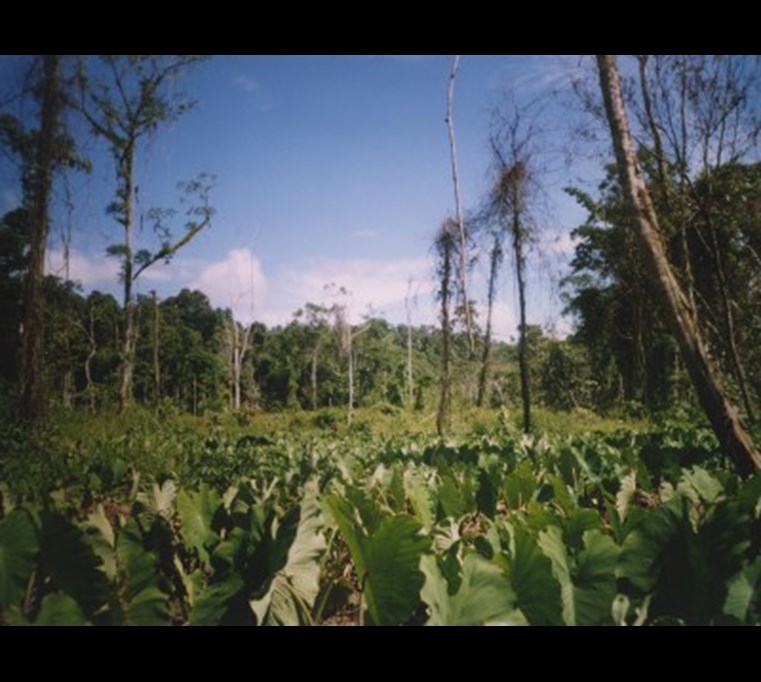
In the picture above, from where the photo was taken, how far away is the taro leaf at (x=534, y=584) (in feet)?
6.01

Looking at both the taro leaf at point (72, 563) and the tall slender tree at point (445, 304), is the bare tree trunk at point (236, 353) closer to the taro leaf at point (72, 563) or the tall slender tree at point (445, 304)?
the tall slender tree at point (445, 304)

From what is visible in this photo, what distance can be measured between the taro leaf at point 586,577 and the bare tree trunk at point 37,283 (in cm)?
677

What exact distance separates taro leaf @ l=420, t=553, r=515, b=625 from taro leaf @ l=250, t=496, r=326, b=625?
56 centimetres

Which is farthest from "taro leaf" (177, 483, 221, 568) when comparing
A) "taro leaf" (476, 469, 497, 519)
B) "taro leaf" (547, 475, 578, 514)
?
"taro leaf" (547, 475, 578, 514)

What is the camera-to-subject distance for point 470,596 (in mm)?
1706

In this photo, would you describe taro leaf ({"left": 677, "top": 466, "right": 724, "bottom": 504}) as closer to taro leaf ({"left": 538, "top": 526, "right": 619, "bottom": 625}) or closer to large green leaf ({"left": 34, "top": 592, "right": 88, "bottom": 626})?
taro leaf ({"left": 538, "top": 526, "right": 619, "bottom": 625})

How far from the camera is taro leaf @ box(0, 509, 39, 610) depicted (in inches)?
71.6

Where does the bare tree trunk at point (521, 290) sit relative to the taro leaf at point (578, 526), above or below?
above

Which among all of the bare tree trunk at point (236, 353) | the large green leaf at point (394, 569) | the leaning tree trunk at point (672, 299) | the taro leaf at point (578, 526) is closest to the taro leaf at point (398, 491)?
the taro leaf at point (578, 526)

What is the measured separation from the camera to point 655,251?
4.86 metres

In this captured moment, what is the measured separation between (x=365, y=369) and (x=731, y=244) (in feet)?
94.2
